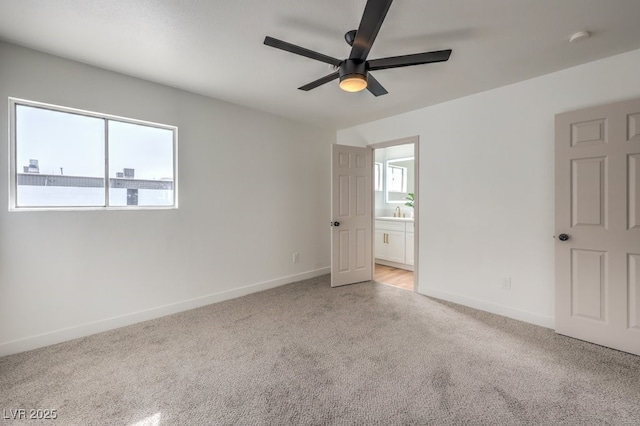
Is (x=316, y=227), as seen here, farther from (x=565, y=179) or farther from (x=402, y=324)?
(x=565, y=179)

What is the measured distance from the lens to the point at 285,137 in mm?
4133

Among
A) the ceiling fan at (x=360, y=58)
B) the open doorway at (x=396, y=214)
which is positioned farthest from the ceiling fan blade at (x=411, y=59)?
the open doorway at (x=396, y=214)

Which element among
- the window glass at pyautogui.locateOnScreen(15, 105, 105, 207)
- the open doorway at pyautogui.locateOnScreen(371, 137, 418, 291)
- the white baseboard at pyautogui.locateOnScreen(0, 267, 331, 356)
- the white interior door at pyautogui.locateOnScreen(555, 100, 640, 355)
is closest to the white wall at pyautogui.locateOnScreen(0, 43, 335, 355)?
the white baseboard at pyautogui.locateOnScreen(0, 267, 331, 356)

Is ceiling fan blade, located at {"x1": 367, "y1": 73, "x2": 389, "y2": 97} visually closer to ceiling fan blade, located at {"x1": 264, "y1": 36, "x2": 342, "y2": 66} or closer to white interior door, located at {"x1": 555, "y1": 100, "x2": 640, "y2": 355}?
ceiling fan blade, located at {"x1": 264, "y1": 36, "x2": 342, "y2": 66}

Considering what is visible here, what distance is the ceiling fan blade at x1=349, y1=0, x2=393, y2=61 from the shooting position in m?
1.35

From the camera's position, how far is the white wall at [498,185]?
262 centimetres

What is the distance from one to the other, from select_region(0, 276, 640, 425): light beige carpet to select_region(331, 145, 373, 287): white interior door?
3.99 feet

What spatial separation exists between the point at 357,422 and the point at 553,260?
7.96ft

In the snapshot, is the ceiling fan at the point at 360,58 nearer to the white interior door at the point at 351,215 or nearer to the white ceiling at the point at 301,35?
the white ceiling at the point at 301,35

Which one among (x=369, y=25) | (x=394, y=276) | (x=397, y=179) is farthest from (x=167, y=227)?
(x=397, y=179)

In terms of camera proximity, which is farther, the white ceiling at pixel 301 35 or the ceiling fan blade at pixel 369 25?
the white ceiling at pixel 301 35

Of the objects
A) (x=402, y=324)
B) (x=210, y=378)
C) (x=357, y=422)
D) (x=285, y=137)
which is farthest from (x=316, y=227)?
(x=357, y=422)

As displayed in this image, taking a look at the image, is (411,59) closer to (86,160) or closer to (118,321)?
(86,160)

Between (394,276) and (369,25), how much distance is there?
3.83 metres
